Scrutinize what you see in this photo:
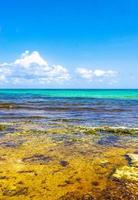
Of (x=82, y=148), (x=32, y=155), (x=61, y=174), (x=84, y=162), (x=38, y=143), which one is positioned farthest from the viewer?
(x=38, y=143)

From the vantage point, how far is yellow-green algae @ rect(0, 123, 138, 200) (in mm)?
7059

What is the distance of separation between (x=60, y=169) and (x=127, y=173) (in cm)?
205

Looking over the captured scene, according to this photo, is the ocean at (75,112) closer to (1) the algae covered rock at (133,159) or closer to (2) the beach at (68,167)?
(2) the beach at (68,167)

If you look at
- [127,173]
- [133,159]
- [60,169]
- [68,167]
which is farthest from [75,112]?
[127,173]

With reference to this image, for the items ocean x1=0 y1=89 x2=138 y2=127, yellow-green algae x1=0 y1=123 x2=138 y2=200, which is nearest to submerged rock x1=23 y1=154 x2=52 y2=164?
yellow-green algae x1=0 y1=123 x2=138 y2=200

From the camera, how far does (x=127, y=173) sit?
332 inches

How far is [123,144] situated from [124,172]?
14.6 feet

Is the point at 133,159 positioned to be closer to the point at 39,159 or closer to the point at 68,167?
the point at 68,167

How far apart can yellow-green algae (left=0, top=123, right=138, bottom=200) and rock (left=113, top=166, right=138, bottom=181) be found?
0.20m

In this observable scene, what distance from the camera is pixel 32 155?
34.3ft

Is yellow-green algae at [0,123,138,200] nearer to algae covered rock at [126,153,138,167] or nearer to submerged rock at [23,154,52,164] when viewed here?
submerged rock at [23,154,52,164]

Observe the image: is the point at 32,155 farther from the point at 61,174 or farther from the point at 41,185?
the point at 41,185

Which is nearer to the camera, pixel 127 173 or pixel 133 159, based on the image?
pixel 127 173

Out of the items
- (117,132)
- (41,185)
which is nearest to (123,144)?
(117,132)
